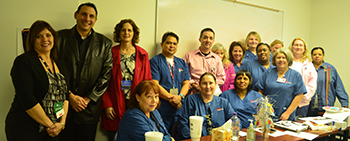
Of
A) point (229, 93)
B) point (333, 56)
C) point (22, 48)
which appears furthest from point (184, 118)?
point (333, 56)

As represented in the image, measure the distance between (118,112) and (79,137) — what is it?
504 millimetres

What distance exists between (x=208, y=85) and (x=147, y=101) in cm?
91

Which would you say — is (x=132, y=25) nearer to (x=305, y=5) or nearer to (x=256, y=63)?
(x=256, y=63)

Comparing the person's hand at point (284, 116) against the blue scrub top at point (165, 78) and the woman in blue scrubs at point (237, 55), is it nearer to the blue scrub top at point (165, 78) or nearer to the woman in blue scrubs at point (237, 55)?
the woman in blue scrubs at point (237, 55)

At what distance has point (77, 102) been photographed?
2486 millimetres

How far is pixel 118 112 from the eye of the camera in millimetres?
2773

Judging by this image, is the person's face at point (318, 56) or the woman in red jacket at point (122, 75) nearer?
the woman in red jacket at point (122, 75)

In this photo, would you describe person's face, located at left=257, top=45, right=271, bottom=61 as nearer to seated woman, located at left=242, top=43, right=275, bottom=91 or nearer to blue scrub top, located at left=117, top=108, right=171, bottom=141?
seated woman, located at left=242, top=43, right=275, bottom=91

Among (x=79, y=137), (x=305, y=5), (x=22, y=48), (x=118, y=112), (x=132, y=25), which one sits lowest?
(x=79, y=137)

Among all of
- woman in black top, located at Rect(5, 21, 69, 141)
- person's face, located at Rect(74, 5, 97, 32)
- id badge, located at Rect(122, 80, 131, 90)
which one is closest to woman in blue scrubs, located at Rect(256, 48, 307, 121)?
A: id badge, located at Rect(122, 80, 131, 90)

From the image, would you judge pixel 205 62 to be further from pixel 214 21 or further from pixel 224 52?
pixel 214 21

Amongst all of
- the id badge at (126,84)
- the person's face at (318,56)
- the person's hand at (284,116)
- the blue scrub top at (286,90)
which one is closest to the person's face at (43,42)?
the id badge at (126,84)

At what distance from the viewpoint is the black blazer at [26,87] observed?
1769 millimetres

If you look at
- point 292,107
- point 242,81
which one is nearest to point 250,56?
point 292,107
